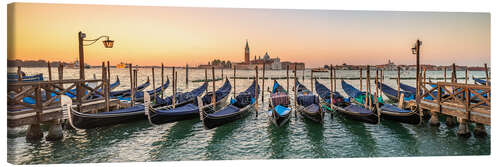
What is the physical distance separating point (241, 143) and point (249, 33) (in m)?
2.03

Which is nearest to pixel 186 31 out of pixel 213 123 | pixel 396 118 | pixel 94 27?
pixel 94 27

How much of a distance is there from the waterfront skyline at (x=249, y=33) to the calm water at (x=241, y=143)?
1.20 meters

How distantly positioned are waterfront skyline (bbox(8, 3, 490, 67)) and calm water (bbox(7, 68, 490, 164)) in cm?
120

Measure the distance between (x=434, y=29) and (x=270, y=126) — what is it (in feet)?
10.4

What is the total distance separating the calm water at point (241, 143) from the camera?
138 inches

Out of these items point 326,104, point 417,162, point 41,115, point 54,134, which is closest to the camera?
point 417,162

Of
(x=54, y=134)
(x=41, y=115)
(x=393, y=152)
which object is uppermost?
(x=41, y=115)

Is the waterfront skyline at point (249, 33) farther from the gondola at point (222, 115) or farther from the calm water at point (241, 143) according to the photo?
the gondola at point (222, 115)

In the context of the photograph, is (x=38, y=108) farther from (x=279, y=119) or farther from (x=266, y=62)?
(x=266, y=62)

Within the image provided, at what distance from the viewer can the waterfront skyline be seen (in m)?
3.30

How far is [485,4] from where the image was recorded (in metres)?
3.37

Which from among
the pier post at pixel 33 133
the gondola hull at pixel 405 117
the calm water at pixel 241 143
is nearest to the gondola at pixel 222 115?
the calm water at pixel 241 143

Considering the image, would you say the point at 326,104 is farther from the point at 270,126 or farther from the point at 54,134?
the point at 54,134

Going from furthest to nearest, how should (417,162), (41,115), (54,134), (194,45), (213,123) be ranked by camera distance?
(194,45) → (213,123) → (54,134) → (41,115) → (417,162)
